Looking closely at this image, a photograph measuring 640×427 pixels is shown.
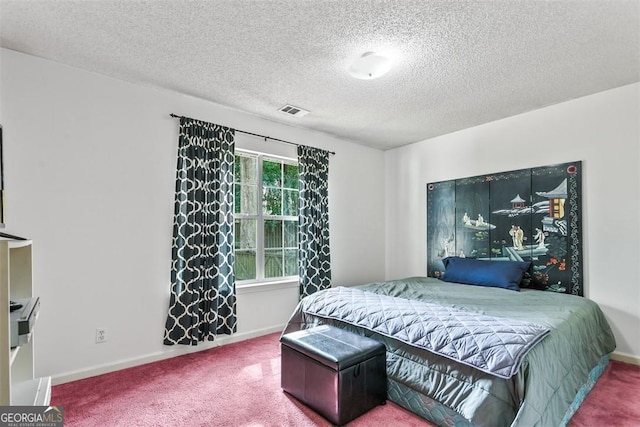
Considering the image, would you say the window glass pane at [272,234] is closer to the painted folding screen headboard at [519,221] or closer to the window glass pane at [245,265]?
the window glass pane at [245,265]

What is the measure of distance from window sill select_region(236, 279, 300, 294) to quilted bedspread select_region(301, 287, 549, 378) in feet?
3.47

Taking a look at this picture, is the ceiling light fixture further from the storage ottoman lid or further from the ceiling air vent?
the storage ottoman lid

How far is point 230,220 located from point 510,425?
2715 mm

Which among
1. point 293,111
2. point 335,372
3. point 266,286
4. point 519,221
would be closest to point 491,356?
point 335,372

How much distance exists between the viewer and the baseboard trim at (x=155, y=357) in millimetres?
2467

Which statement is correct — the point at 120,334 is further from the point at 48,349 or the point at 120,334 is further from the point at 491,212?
the point at 491,212

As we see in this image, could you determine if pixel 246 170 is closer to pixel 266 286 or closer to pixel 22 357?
pixel 266 286

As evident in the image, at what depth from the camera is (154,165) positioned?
294cm

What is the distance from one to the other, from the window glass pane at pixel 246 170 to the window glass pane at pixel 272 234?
51cm

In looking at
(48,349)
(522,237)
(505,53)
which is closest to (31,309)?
(48,349)

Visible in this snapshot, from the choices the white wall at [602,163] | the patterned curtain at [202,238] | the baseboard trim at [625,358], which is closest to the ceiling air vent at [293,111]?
the patterned curtain at [202,238]

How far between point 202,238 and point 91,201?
925mm

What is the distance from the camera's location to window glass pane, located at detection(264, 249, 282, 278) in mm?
3768

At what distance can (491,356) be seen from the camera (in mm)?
1683
